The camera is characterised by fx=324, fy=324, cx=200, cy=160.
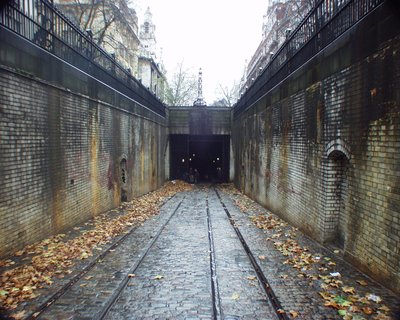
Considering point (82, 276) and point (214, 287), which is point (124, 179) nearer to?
point (82, 276)

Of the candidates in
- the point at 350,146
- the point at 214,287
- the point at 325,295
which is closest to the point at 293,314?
the point at 325,295

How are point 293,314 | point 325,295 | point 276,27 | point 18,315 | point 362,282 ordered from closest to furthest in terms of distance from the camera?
point 18,315
point 293,314
point 325,295
point 362,282
point 276,27

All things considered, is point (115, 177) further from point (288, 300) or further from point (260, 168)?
point (288, 300)

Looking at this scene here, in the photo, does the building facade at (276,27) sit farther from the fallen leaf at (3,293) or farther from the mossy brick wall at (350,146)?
the fallen leaf at (3,293)

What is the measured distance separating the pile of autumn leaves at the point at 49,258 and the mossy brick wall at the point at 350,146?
524cm

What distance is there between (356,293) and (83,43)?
33.0 ft

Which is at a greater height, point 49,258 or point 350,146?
point 350,146

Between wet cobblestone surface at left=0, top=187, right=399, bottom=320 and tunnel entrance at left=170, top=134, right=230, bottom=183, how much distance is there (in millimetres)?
20131

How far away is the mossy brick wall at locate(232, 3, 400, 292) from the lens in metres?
5.00

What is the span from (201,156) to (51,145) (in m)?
29.5

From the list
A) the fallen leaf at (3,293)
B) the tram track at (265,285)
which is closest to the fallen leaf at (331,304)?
the tram track at (265,285)

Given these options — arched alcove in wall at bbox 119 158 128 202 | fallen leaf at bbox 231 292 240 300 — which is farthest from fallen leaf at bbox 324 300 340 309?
arched alcove in wall at bbox 119 158 128 202

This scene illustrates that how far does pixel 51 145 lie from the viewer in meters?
8.16

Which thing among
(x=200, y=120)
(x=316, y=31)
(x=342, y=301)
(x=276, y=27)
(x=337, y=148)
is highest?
(x=276, y=27)
